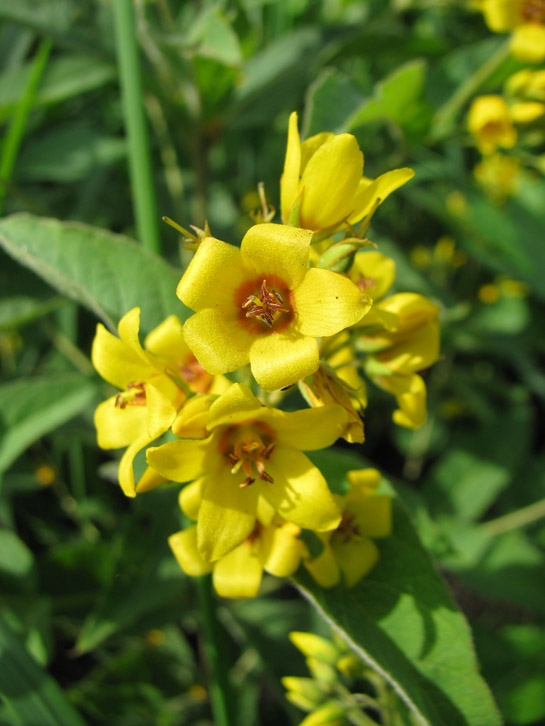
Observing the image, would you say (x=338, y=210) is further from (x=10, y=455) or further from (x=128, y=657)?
(x=128, y=657)

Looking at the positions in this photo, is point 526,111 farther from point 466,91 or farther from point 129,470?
point 129,470

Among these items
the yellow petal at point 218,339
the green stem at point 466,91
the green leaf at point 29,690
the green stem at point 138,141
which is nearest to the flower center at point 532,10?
the green stem at point 466,91

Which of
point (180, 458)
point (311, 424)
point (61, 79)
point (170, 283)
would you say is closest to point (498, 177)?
point (61, 79)

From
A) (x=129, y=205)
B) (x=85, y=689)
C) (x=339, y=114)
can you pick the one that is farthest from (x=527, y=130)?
(x=85, y=689)

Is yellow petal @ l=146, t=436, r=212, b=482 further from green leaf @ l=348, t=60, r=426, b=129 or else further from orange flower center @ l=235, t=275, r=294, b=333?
green leaf @ l=348, t=60, r=426, b=129

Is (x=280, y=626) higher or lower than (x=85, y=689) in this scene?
lower

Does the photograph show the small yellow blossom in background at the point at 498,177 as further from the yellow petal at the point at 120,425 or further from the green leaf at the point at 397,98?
the yellow petal at the point at 120,425
